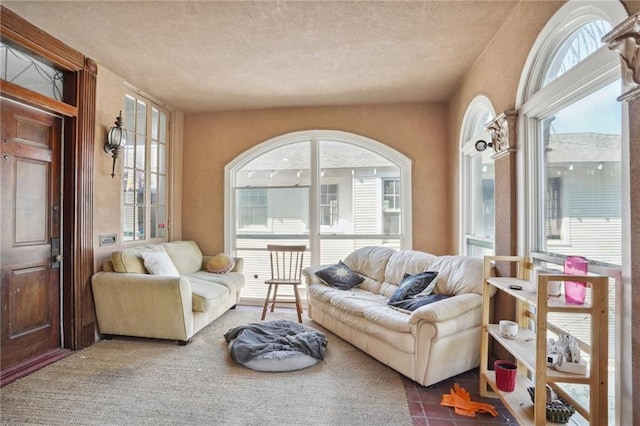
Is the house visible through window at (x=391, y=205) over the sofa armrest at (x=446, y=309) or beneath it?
over

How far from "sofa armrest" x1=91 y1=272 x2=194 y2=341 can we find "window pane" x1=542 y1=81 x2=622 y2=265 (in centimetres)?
309

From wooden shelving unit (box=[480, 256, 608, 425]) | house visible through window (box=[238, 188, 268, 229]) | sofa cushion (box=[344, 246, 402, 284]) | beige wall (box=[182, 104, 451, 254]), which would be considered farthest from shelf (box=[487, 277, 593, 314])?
house visible through window (box=[238, 188, 268, 229])

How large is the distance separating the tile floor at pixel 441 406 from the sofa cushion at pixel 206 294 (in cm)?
Result: 200

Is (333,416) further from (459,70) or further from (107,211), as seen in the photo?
(459,70)

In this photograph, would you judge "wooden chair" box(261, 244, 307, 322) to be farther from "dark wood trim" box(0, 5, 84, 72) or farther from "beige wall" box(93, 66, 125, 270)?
"dark wood trim" box(0, 5, 84, 72)

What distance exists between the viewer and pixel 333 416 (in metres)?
2.05

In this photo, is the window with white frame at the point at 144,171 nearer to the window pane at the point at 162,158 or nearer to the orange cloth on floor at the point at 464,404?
the window pane at the point at 162,158

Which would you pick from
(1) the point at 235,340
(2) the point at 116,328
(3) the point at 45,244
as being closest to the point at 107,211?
(3) the point at 45,244

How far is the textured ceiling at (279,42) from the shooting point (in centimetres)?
237

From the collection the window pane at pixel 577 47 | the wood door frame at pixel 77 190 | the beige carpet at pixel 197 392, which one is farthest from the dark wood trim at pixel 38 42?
the window pane at pixel 577 47

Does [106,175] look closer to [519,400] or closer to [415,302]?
[415,302]

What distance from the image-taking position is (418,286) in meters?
2.97

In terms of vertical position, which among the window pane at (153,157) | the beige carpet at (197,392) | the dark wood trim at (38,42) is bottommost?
the beige carpet at (197,392)

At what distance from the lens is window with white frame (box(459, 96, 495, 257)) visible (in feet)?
10.3
